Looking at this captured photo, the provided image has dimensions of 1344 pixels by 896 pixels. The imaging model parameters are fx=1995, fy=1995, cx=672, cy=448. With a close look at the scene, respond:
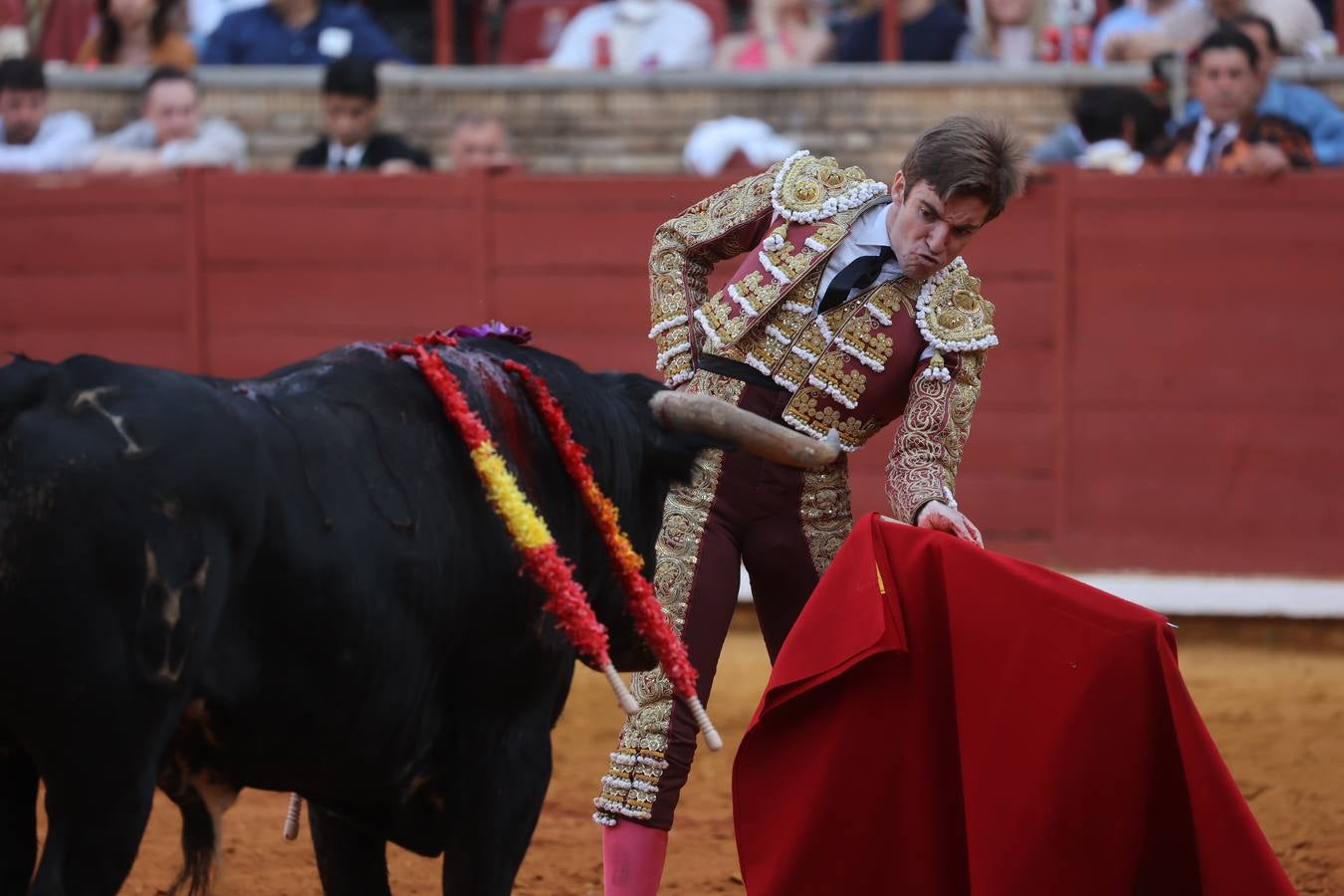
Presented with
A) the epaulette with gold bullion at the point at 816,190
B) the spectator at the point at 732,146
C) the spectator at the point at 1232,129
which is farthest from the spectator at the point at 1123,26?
the epaulette with gold bullion at the point at 816,190

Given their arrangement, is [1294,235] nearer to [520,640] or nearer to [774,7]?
[774,7]

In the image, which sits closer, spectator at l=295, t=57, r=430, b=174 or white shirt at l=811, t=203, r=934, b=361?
white shirt at l=811, t=203, r=934, b=361

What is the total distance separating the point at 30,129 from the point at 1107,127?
152 inches

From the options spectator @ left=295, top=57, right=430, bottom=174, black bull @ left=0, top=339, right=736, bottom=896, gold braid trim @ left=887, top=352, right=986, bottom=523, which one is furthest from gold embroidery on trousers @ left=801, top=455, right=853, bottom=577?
spectator @ left=295, top=57, right=430, bottom=174

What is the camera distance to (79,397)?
2.41 meters

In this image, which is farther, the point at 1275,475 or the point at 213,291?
the point at 213,291

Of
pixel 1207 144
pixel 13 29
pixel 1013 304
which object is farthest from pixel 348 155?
pixel 1207 144

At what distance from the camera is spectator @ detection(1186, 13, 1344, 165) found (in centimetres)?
643

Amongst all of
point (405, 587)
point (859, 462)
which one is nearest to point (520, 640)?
point (405, 587)

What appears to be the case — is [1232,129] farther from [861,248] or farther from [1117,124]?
[861,248]

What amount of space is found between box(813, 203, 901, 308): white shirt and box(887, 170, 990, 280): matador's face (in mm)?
63

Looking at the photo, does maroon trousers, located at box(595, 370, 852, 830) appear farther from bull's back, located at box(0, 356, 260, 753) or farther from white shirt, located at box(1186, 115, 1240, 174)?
white shirt, located at box(1186, 115, 1240, 174)

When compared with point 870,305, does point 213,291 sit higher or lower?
lower

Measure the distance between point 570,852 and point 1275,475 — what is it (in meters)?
3.17
